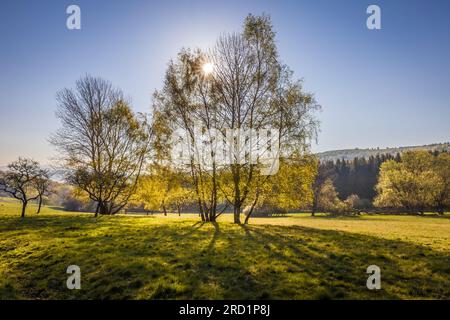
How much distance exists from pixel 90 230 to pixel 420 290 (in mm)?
21285

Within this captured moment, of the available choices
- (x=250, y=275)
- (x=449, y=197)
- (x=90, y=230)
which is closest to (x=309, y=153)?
(x=250, y=275)

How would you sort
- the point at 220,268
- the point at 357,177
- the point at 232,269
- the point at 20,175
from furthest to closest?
1. the point at 357,177
2. the point at 20,175
3. the point at 220,268
4. the point at 232,269

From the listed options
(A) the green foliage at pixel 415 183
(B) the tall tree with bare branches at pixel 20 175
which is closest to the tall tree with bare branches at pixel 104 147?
(B) the tall tree with bare branches at pixel 20 175

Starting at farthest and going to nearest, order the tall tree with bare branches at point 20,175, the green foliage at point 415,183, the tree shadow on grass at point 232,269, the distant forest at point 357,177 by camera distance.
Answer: the distant forest at point 357,177
the green foliage at point 415,183
the tall tree with bare branches at point 20,175
the tree shadow on grass at point 232,269

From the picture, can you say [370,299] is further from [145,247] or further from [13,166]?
[13,166]

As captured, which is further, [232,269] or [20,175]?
[20,175]

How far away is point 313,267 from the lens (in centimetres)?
1134

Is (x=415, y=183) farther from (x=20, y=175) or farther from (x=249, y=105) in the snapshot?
(x=20, y=175)

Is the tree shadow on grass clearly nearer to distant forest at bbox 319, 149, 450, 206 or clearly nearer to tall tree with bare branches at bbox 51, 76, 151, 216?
tall tree with bare branches at bbox 51, 76, 151, 216

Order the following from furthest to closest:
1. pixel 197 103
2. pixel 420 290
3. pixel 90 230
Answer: pixel 197 103
pixel 90 230
pixel 420 290

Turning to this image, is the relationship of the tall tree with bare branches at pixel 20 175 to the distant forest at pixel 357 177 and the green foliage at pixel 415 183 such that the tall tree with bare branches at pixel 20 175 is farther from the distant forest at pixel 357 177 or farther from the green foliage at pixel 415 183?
the distant forest at pixel 357 177

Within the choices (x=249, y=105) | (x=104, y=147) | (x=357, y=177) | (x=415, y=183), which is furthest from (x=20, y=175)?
(x=357, y=177)

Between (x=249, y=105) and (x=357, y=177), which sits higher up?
(x=249, y=105)

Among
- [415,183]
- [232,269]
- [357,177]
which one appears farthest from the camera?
[357,177]
